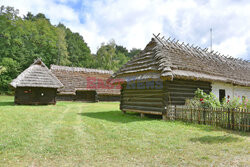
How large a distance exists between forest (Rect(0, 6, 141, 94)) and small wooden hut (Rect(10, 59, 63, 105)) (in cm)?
1583

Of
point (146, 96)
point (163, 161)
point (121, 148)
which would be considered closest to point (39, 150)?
point (121, 148)

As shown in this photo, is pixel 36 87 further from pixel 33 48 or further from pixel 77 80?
pixel 33 48

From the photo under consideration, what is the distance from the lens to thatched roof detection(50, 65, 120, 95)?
1072 inches

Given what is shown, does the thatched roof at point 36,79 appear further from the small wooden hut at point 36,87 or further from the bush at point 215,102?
the bush at point 215,102

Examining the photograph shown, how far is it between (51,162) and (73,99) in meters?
24.5

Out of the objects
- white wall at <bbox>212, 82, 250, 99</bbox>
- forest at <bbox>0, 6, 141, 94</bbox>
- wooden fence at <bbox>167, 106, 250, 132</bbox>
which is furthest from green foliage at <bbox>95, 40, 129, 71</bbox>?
wooden fence at <bbox>167, 106, 250, 132</bbox>

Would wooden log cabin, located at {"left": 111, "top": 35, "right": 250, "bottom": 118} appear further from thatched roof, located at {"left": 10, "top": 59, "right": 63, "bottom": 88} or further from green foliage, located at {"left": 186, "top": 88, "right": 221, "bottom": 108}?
thatched roof, located at {"left": 10, "top": 59, "right": 63, "bottom": 88}

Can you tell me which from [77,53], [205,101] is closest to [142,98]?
[205,101]

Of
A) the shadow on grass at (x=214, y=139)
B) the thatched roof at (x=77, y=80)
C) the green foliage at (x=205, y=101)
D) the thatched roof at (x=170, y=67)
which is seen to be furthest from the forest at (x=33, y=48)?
the shadow on grass at (x=214, y=139)

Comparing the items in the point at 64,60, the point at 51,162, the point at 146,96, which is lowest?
the point at 51,162

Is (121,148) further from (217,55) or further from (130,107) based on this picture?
(217,55)

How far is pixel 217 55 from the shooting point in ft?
58.4

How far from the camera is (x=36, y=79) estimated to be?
19.4 meters

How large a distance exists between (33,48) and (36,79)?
26191 millimetres
